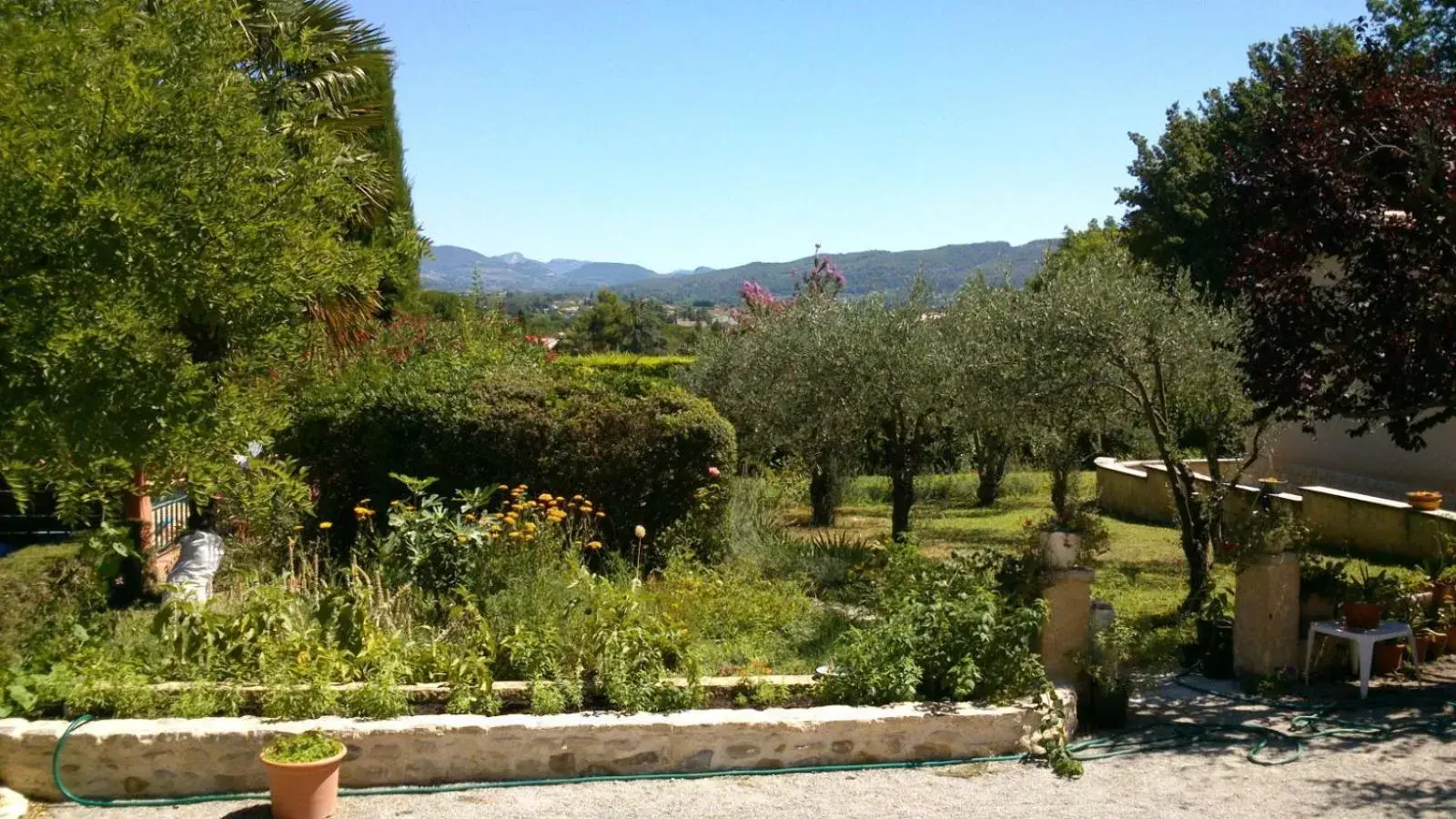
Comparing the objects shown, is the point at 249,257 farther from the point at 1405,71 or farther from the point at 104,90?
the point at 1405,71

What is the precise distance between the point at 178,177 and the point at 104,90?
583 mm

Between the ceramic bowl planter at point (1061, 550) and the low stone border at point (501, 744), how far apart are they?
99cm

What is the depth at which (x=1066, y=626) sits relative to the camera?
7.12 m

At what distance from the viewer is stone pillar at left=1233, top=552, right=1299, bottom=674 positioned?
7.97 m

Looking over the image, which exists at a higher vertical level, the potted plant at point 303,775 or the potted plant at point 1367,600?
the potted plant at point 1367,600

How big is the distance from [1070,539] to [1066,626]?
1.71 feet

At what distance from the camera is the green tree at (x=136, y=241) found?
629cm

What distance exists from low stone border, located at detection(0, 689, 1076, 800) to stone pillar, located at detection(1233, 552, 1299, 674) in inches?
94.7

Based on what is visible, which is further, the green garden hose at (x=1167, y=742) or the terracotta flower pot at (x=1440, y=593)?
the terracotta flower pot at (x=1440, y=593)

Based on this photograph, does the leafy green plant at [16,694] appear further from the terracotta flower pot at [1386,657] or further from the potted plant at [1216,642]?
the terracotta flower pot at [1386,657]

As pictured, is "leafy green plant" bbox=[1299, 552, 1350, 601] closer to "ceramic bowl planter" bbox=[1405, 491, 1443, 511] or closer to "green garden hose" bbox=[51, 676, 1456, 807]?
"green garden hose" bbox=[51, 676, 1456, 807]

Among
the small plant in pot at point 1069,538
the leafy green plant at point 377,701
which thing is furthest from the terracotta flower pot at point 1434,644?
the leafy green plant at point 377,701

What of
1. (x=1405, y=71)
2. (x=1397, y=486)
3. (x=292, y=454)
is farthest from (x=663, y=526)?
(x=1397, y=486)

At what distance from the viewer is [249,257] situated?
707 centimetres
